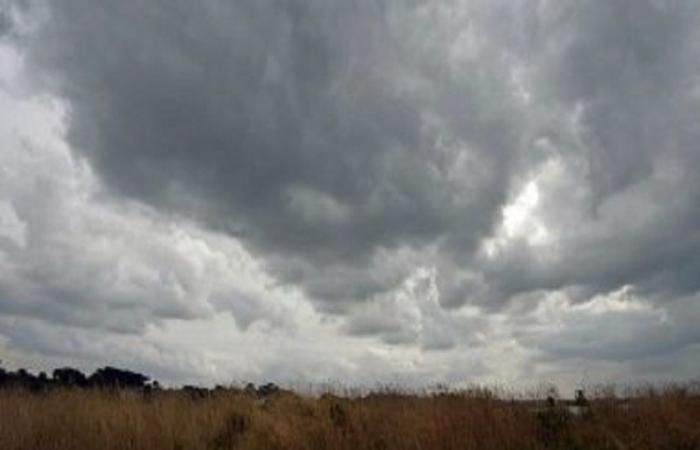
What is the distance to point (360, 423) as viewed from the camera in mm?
23984

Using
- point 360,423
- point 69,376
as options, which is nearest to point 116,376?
point 69,376

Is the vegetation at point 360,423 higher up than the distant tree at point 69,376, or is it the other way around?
the distant tree at point 69,376

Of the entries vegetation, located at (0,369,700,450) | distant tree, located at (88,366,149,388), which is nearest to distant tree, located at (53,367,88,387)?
distant tree, located at (88,366,149,388)

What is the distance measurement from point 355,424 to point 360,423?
160 mm

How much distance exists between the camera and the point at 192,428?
2384 cm

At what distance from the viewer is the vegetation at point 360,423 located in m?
22.5

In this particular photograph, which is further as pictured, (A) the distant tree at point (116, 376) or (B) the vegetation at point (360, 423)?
(A) the distant tree at point (116, 376)

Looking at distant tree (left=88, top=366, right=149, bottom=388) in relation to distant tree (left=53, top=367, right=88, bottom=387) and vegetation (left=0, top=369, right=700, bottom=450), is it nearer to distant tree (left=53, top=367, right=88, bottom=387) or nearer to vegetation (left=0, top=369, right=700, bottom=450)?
distant tree (left=53, top=367, right=88, bottom=387)

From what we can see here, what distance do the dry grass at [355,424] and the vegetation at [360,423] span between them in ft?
0.09

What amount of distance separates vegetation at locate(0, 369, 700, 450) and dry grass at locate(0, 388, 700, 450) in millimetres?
27

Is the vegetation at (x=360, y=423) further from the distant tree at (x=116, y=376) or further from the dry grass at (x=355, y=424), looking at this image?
the distant tree at (x=116, y=376)

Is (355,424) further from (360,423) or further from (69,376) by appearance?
(69,376)

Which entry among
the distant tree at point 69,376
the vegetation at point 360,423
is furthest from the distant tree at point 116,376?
the vegetation at point 360,423

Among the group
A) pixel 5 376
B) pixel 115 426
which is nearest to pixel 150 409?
pixel 115 426
